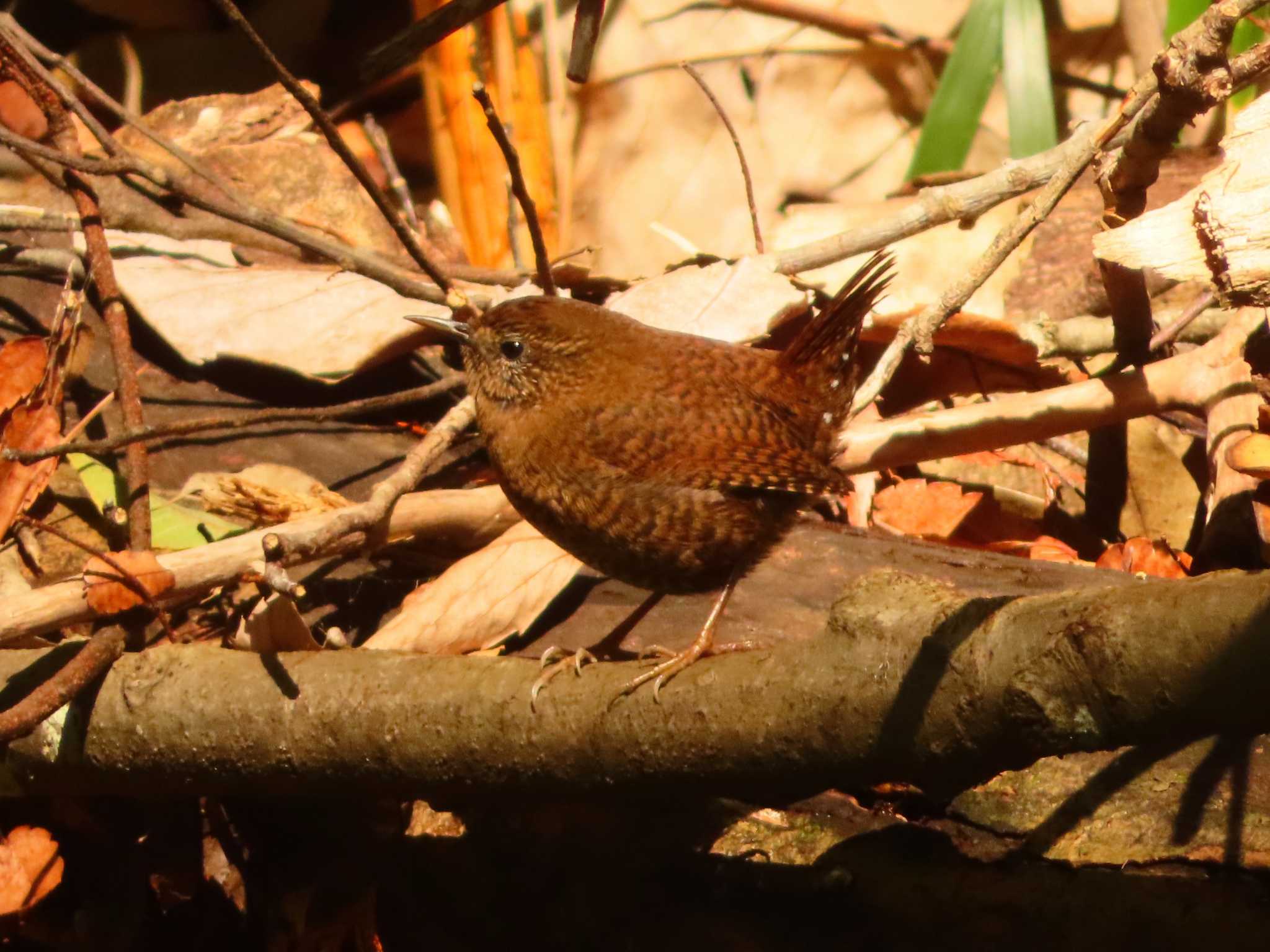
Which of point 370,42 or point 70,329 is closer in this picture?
point 70,329

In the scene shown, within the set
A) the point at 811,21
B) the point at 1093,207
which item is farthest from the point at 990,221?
the point at 811,21

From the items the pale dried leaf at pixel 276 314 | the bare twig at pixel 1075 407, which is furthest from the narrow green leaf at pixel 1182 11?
the pale dried leaf at pixel 276 314

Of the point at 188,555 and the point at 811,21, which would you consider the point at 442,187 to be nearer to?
the point at 811,21

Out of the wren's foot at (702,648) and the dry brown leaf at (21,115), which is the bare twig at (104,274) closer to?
the dry brown leaf at (21,115)

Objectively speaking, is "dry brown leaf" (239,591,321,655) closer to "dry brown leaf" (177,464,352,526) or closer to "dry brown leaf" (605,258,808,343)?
"dry brown leaf" (177,464,352,526)

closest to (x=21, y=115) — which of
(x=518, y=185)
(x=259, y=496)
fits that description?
(x=259, y=496)
